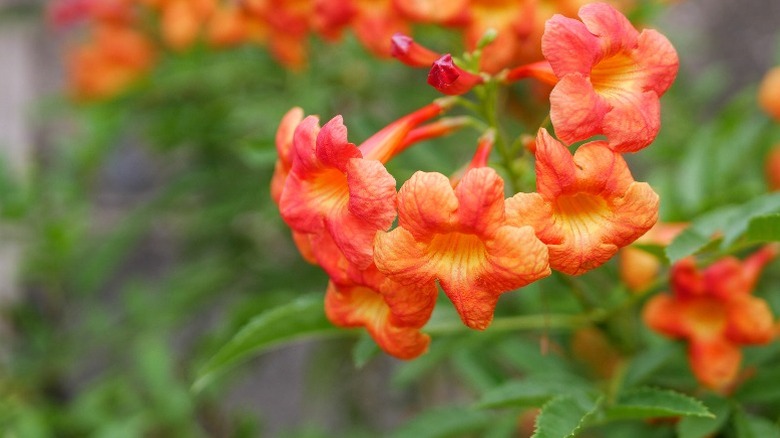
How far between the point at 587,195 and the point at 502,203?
0.10 m

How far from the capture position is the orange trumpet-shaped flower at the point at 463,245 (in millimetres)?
672

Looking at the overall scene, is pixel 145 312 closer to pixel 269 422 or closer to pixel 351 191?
pixel 269 422

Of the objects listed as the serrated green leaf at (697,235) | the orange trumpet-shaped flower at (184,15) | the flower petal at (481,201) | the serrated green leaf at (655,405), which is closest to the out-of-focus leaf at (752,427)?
the serrated green leaf at (655,405)

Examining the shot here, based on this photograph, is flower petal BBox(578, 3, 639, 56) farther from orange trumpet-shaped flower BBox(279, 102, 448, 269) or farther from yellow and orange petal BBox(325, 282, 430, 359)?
yellow and orange petal BBox(325, 282, 430, 359)

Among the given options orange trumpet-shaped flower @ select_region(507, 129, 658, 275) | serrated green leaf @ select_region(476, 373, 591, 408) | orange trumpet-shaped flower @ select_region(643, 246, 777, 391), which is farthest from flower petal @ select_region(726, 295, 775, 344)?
orange trumpet-shaped flower @ select_region(507, 129, 658, 275)

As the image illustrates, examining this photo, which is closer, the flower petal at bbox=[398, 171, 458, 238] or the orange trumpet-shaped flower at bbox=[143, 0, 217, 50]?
the flower petal at bbox=[398, 171, 458, 238]

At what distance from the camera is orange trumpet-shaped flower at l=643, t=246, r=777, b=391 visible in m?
0.97

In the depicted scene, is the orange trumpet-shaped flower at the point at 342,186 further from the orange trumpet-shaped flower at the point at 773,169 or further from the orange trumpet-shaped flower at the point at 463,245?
the orange trumpet-shaped flower at the point at 773,169

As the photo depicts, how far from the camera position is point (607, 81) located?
0.78m

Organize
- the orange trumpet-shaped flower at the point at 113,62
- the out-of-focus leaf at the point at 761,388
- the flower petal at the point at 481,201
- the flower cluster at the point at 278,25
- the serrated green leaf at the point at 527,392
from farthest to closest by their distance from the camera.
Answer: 1. the orange trumpet-shaped flower at the point at 113,62
2. the flower cluster at the point at 278,25
3. the out-of-focus leaf at the point at 761,388
4. the serrated green leaf at the point at 527,392
5. the flower petal at the point at 481,201

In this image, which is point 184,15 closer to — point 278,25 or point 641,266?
point 278,25

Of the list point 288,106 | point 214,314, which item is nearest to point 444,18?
point 288,106

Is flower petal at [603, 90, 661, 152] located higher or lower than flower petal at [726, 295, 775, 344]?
higher

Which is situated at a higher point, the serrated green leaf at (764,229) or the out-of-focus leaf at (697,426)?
the serrated green leaf at (764,229)
